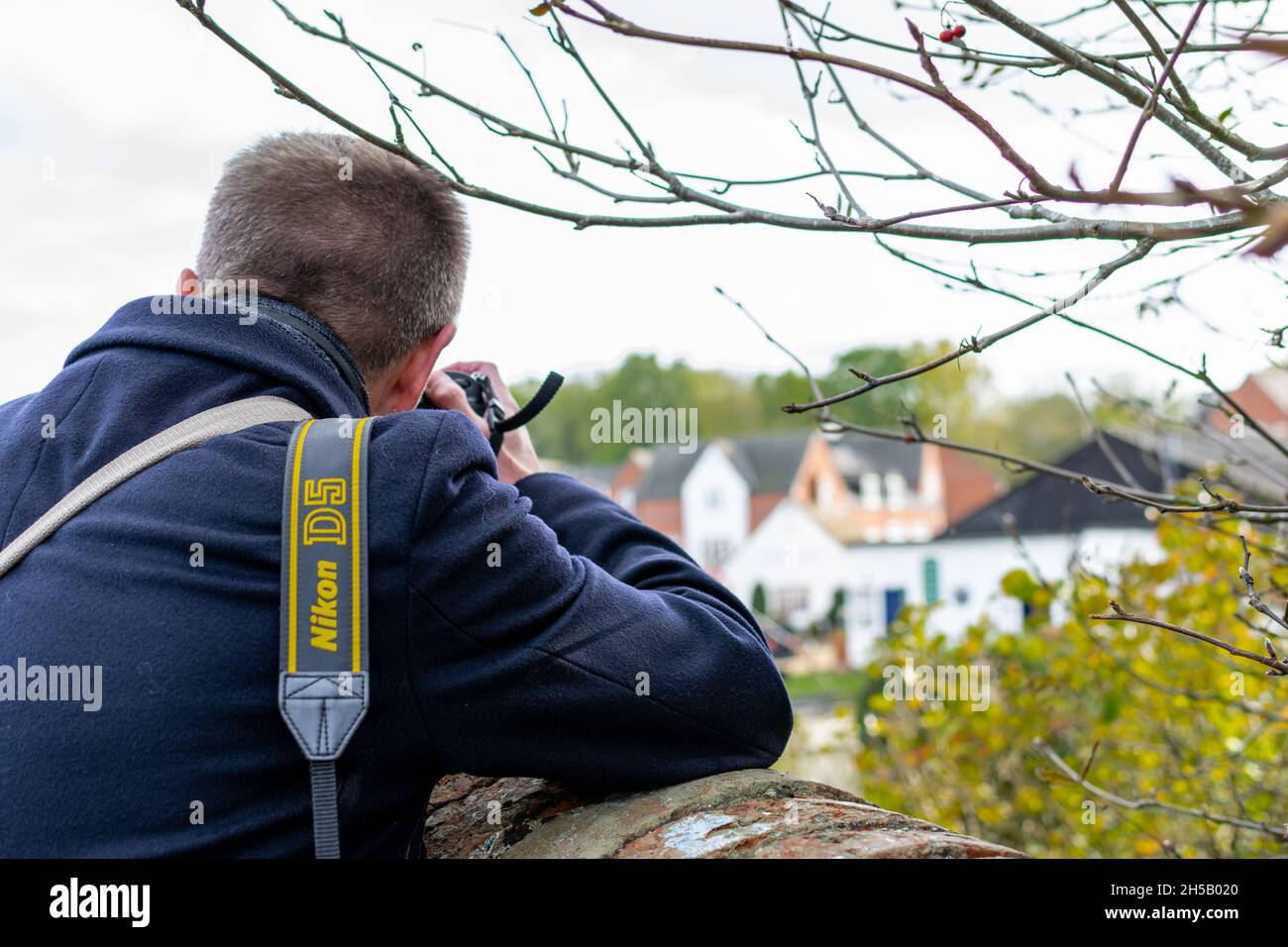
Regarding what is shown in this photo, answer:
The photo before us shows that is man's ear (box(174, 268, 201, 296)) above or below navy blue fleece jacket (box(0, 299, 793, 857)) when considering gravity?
above

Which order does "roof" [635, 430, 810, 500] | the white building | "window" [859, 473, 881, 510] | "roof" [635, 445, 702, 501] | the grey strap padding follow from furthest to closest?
"window" [859, 473, 881, 510]
"roof" [635, 430, 810, 500]
"roof" [635, 445, 702, 501]
the white building
the grey strap padding

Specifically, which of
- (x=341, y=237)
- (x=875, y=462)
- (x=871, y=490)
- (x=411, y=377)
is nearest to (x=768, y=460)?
(x=871, y=490)

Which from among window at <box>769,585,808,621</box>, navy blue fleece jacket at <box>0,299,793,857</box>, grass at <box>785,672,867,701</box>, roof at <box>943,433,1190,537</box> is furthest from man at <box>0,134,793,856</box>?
window at <box>769,585,808,621</box>

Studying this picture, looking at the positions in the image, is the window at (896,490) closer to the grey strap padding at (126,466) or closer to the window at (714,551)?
the window at (714,551)

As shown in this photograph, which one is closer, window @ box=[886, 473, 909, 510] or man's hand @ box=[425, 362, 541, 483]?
man's hand @ box=[425, 362, 541, 483]

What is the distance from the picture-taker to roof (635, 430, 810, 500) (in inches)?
1710

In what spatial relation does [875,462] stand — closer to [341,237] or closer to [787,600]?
[787,600]

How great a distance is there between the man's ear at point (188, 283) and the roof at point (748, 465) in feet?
134

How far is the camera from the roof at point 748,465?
4344 centimetres

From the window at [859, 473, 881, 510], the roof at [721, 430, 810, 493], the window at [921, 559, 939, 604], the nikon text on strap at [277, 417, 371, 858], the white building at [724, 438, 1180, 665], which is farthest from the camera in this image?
the window at [859, 473, 881, 510]

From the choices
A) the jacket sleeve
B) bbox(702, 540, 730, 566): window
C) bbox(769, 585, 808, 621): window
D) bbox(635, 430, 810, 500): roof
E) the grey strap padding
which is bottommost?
bbox(769, 585, 808, 621): window

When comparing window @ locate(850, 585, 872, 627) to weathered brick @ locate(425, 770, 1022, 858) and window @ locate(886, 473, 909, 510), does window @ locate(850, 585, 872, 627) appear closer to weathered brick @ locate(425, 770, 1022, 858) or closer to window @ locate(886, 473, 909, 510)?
window @ locate(886, 473, 909, 510)
